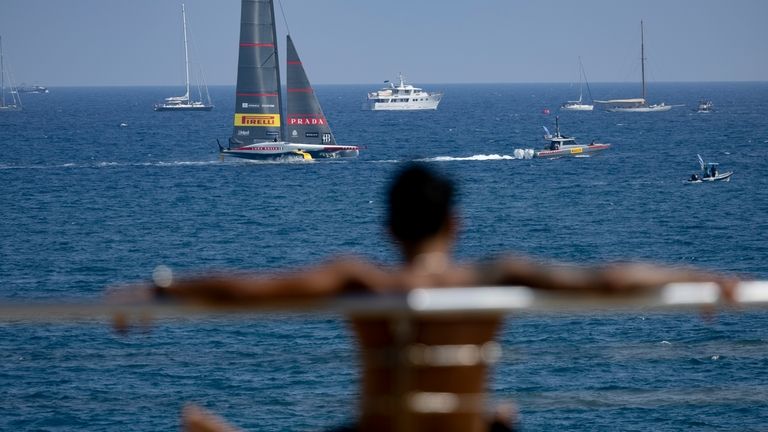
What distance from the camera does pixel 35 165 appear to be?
10188cm

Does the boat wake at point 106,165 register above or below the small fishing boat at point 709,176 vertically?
above

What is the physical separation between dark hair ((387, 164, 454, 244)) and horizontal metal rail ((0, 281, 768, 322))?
354 millimetres

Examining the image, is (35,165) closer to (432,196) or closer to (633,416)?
(633,416)

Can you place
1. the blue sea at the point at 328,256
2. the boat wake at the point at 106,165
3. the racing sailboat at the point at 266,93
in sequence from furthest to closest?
the boat wake at the point at 106,165 → the racing sailboat at the point at 266,93 → the blue sea at the point at 328,256

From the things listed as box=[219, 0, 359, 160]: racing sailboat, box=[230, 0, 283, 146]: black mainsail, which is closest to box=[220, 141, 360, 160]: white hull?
box=[219, 0, 359, 160]: racing sailboat

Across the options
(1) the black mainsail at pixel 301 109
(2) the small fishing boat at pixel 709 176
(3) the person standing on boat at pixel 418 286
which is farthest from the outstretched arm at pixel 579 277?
(1) the black mainsail at pixel 301 109

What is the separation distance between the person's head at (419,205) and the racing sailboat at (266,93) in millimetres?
85066

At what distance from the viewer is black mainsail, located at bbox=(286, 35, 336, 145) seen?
3543 inches

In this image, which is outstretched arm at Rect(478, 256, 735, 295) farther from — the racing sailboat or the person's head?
the racing sailboat

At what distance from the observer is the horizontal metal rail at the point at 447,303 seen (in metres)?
2.68

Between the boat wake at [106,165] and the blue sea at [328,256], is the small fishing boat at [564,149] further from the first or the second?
the boat wake at [106,165]

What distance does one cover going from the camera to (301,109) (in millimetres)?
90000

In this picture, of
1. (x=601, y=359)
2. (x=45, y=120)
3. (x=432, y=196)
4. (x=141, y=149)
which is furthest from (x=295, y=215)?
(x=45, y=120)

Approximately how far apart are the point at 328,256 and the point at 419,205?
2059 inches
